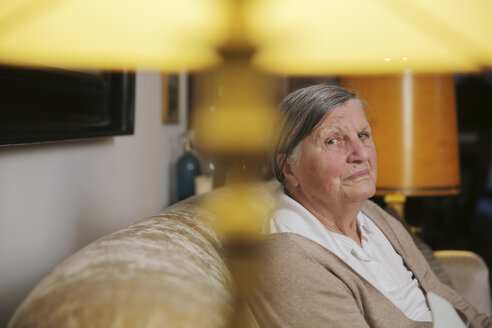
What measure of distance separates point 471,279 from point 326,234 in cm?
98

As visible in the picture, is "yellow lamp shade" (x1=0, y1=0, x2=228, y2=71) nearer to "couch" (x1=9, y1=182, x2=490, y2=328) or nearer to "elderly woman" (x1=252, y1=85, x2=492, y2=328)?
"couch" (x1=9, y1=182, x2=490, y2=328)

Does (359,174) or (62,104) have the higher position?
(62,104)

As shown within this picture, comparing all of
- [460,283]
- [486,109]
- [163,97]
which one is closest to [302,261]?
[460,283]

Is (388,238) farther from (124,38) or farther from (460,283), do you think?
(124,38)

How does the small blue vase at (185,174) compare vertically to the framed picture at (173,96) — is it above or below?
below

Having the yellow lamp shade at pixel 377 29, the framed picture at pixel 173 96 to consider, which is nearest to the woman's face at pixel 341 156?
the yellow lamp shade at pixel 377 29

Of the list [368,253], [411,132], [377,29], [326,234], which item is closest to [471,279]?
[411,132]

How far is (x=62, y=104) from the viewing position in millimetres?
1065

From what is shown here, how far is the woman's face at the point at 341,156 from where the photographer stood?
952 millimetres

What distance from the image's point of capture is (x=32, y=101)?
3.01 feet

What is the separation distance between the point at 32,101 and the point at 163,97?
1.21 meters

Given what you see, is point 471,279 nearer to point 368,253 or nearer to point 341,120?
point 368,253

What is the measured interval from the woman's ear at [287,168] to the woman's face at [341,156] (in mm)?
32

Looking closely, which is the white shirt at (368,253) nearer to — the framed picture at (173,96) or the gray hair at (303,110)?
the gray hair at (303,110)
